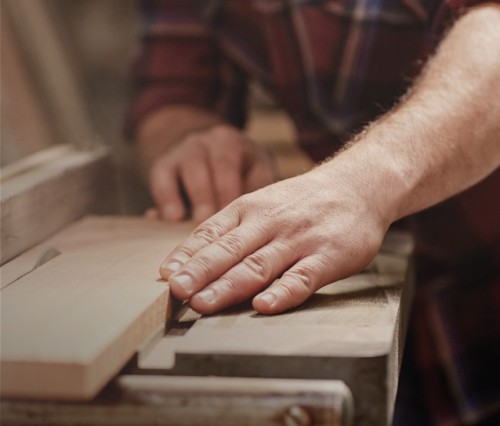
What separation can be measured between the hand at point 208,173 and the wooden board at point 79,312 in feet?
0.59

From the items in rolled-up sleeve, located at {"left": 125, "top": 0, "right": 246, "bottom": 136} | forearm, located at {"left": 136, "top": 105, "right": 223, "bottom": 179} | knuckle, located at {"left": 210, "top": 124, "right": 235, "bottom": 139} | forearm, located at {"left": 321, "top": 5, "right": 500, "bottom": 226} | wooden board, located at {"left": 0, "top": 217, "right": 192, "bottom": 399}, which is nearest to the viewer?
wooden board, located at {"left": 0, "top": 217, "right": 192, "bottom": 399}

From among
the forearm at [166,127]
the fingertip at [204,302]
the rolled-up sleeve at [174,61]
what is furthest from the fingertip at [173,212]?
the rolled-up sleeve at [174,61]

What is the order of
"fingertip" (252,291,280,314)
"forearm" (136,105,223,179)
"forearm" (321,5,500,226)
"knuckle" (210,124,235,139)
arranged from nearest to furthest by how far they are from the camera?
"fingertip" (252,291,280,314) < "forearm" (321,5,500,226) < "knuckle" (210,124,235,139) < "forearm" (136,105,223,179)

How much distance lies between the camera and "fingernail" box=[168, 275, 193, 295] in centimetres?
67

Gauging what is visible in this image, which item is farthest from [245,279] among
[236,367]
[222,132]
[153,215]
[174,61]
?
[174,61]

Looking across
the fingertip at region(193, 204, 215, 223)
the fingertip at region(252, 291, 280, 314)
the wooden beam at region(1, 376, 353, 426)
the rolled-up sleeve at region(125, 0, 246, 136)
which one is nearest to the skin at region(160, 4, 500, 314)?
the fingertip at region(252, 291, 280, 314)

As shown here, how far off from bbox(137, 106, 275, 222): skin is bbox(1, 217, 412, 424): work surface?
0.31 metres

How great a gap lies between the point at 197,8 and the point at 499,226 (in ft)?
2.38

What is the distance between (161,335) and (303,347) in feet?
0.45

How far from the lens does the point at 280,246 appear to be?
2.38 ft

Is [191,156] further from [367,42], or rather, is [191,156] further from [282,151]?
[282,151]

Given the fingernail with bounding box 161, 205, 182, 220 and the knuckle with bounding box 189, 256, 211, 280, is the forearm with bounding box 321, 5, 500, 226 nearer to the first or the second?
the knuckle with bounding box 189, 256, 211, 280

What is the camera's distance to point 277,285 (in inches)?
27.1

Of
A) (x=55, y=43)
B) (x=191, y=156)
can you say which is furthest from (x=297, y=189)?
(x=55, y=43)
